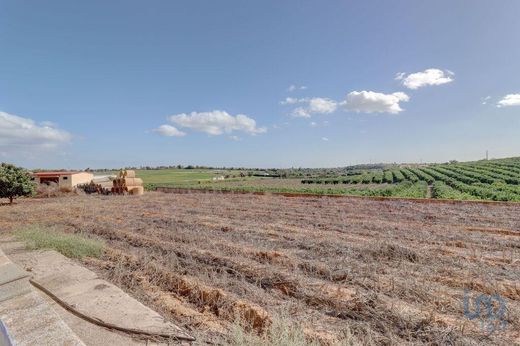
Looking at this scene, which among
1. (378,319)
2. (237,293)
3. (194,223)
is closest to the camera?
(378,319)

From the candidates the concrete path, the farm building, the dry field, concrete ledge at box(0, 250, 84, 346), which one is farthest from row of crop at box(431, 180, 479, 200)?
the farm building

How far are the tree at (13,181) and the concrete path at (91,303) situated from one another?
13908 millimetres

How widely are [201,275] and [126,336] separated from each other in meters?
2.00

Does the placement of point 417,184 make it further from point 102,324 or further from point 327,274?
point 102,324

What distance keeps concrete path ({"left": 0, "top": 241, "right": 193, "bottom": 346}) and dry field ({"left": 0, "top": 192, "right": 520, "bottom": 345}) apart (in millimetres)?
275

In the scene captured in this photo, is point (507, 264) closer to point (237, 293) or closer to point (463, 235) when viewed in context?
point (463, 235)

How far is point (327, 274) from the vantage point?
17.0 feet

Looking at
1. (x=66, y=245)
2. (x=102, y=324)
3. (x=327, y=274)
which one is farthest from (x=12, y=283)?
(x=66, y=245)

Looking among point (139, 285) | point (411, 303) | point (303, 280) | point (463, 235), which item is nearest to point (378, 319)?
point (411, 303)

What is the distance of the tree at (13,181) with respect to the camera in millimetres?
16688

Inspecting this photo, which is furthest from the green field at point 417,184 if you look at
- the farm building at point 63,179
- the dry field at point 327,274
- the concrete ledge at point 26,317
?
the concrete ledge at point 26,317

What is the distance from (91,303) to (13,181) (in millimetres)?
17393

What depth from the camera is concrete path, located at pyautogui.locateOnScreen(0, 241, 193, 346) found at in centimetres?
331

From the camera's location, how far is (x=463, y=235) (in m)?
8.26
